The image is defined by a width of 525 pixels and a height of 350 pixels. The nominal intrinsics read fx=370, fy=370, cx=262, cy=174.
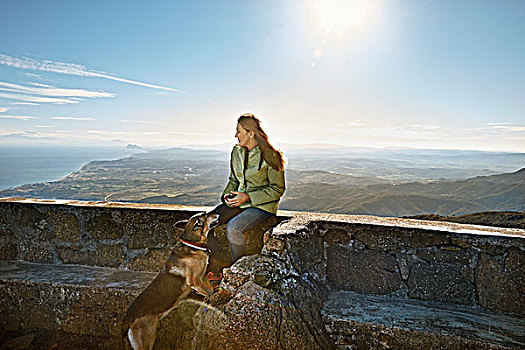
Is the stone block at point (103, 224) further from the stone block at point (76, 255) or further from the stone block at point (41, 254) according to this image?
the stone block at point (41, 254)

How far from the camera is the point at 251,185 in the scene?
340cm

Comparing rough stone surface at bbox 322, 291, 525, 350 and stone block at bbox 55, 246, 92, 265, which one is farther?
stone block at bbox 55, 246, 92, 265

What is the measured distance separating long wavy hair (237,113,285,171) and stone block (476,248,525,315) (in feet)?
5.97

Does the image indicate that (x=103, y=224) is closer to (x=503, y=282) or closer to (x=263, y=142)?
(x=263, y=142)

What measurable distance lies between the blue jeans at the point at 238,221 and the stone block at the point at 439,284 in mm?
1348

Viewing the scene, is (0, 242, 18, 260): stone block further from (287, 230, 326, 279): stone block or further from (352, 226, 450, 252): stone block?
(352, 226, 450, 252): stone block

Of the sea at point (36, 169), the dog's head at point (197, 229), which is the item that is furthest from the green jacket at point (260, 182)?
the sea at point (36, 169)

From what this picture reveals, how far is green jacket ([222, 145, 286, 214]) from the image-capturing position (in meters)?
3.34

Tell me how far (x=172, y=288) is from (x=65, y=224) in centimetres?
192

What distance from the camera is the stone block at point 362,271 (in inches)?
124

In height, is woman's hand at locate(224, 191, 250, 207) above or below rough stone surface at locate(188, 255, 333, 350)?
above

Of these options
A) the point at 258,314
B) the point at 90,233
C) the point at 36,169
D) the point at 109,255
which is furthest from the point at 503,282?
the point at 36,169

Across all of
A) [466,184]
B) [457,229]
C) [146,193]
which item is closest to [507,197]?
[466,184]

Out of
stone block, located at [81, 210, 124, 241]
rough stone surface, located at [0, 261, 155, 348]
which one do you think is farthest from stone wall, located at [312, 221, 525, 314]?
stone block, located at [81, 210, 124, 241]
